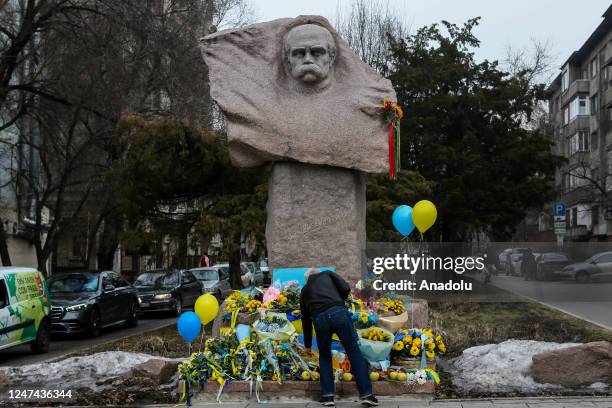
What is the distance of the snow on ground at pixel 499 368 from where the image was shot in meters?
9.40

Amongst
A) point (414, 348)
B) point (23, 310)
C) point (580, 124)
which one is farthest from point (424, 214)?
point (580, 124)

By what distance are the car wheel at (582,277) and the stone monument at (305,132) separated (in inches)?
Result: 236

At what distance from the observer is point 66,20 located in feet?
72.2

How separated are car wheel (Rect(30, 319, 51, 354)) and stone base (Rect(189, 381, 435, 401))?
7.79 m

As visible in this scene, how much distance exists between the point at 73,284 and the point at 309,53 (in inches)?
442

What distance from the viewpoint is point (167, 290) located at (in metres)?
25.9

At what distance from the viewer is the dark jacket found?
858 centimetres

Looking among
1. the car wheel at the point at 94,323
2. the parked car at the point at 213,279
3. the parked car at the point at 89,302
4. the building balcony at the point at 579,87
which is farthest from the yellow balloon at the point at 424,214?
the building balcony at the point at 579,87

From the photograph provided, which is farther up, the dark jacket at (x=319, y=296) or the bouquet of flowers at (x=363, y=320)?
the dark jacket at (x=319, y=296)

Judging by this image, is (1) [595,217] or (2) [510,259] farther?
(1) [595,217]

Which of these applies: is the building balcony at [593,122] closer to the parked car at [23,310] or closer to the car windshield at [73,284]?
the car windshield at [73,284]

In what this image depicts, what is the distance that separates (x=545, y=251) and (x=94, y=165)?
1676 centimetres

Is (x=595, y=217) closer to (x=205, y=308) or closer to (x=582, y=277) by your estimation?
(x=582, y=277)

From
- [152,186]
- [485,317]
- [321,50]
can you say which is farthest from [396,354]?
[152,186]
